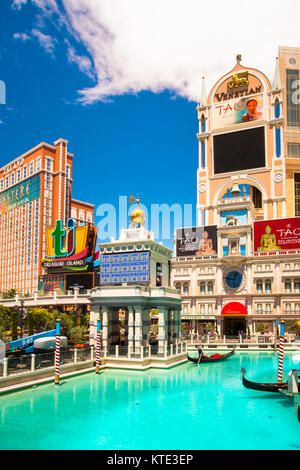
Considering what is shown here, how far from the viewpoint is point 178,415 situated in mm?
18797

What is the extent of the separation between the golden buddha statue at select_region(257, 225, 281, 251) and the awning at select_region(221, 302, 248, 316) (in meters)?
9.07

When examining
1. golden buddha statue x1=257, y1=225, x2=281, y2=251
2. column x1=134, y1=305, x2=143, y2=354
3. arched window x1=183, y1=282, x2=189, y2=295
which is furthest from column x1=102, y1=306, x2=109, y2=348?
golden buddha statue x1=257, y1=225, x2=281, y2=251

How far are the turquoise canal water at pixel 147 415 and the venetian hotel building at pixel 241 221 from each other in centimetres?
3133

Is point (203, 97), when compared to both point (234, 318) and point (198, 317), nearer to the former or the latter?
point (198, 317)

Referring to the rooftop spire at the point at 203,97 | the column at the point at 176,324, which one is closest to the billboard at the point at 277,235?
the column at the point at 176,324

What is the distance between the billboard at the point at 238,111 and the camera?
7000cm

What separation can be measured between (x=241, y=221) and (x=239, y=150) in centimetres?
1526

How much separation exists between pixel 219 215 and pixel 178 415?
48.5 m

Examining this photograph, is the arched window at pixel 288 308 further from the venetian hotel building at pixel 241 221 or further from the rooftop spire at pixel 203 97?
the rooftop spire at pixel 203 97

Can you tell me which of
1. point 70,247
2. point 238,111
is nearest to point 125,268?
point 70,247

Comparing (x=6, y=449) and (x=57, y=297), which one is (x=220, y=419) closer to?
(x=6, y=449)
